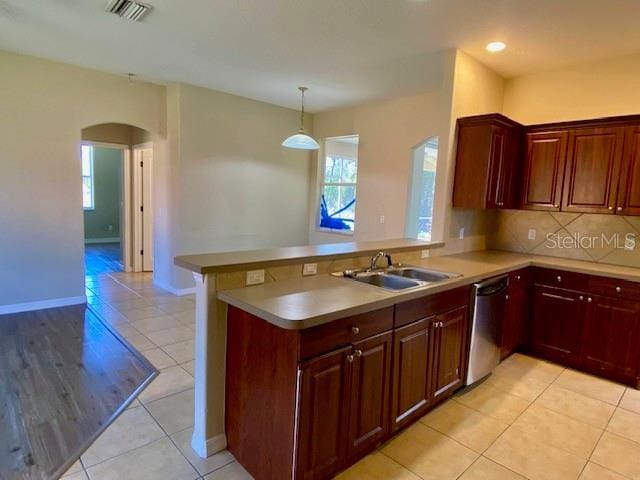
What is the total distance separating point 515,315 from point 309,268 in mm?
2098

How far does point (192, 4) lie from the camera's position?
9.09 ft

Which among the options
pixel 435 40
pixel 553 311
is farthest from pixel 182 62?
pixel 553 311

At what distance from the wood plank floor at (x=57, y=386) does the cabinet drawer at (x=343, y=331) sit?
145 cm

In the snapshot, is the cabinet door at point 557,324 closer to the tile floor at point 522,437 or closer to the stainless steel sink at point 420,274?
the tile floor at point 522,437

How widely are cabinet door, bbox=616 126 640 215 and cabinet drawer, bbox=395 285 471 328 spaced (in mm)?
1713

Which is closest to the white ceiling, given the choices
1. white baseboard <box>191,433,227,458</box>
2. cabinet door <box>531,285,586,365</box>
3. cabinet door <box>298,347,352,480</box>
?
cabinet door <box>531,285,586,365</box>

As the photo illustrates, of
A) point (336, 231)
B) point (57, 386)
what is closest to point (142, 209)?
point (336, 231)

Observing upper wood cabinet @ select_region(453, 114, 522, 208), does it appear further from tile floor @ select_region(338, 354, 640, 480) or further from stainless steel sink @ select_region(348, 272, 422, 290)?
tile floor @ select_region(338, 354, 640, 480)

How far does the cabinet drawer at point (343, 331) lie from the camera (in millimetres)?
1647

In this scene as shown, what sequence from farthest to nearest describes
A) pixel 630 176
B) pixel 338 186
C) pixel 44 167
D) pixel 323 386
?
pixel 338 186 → pixel 44 167 → pixel 630 176 → pixel 323 386

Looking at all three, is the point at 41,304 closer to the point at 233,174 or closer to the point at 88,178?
the point at 233,174

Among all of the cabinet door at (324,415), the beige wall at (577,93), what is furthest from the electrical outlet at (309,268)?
the beige wall at (577,93)

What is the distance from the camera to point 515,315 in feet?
11.1

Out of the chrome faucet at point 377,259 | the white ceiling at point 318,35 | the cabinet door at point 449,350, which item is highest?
the white ceiling at point 318,35
